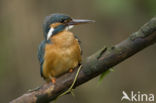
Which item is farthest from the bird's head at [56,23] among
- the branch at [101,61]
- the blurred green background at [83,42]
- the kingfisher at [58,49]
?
the blurred green background at [83,42]

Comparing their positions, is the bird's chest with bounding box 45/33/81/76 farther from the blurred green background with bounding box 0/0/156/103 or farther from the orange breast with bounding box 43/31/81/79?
the blurred green background with bounding box 0/0/156/103

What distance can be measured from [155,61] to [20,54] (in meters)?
2.16

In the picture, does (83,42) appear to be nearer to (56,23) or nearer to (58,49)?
(56,23)

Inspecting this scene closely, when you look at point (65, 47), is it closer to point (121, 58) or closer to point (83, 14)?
point (121, 58)

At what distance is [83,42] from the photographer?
273 inches

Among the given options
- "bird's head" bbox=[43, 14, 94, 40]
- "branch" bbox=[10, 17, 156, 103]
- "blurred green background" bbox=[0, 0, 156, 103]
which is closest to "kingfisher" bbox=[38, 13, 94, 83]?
"bird's head" bbox=[43, 14, 94, 40]

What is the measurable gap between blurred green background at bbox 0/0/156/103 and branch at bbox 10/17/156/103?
3.28 meters

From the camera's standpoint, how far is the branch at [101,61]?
3172mm

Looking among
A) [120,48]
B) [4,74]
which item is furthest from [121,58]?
[4,74]

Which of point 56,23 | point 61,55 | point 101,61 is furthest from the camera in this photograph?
point 56,23

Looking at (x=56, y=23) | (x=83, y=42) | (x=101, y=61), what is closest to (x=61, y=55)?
(x=56, y=23)

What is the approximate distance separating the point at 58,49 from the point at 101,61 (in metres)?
0.63

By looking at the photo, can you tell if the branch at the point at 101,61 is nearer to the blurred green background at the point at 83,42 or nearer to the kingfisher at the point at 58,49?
the kingfisher at the point at 58,49

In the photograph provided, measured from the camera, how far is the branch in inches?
125
